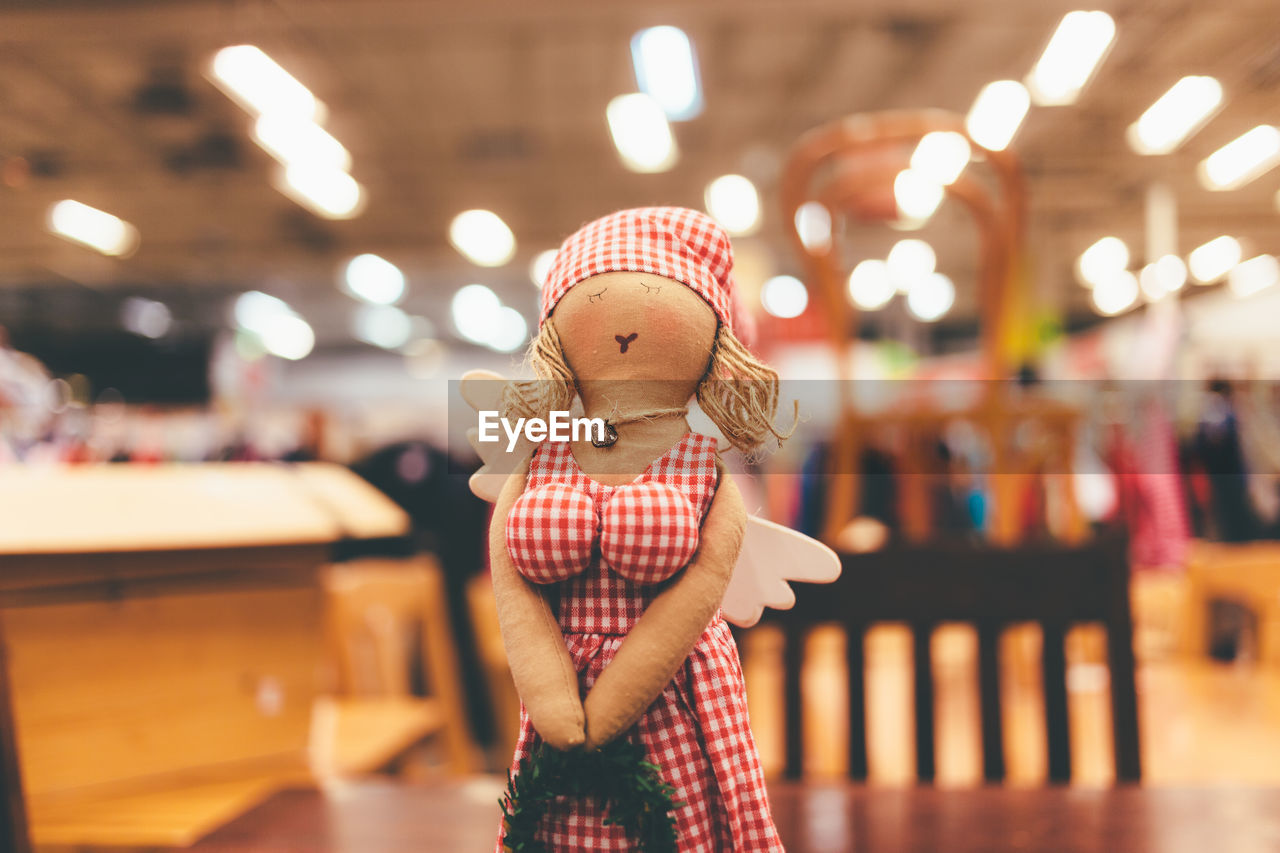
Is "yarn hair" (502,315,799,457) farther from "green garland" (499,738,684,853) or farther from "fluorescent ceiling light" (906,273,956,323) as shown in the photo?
"fluorescent ceiling light" (906,273,956,323)

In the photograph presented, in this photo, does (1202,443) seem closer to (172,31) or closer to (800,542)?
(800,542)

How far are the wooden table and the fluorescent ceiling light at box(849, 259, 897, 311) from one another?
694cm

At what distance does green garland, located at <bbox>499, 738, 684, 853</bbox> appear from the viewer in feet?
1.07

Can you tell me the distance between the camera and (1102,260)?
7.00m

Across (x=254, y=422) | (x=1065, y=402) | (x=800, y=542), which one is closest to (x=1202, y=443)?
(x=1065, y=402)

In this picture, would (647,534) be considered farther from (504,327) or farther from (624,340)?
(504,327)

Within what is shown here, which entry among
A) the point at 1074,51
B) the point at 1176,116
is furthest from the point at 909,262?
the point at 1074,51

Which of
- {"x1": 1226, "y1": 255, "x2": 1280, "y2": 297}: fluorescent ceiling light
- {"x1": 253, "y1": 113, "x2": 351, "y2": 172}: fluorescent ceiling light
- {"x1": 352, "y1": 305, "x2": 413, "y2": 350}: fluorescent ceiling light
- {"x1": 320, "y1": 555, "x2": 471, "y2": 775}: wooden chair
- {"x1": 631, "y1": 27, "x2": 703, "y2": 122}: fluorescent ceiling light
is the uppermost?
{"x1": 352, "y1": 305, "x2": 413, "y2": 350}: fluorescent ceiling light

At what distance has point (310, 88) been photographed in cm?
403

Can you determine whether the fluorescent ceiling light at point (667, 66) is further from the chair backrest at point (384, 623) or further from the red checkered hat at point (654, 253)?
the red checkered hat at point (654, 253)

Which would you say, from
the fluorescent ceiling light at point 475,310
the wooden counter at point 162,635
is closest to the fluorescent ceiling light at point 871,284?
the fluorescent ceiling light at point 475,310

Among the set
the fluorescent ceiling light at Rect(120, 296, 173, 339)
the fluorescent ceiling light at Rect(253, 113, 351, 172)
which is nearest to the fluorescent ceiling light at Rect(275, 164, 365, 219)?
the fluorescent ceiling light at Rect(253, 113, 351, 172)

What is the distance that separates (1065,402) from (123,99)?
4881mm

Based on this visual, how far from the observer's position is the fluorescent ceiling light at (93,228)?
5734 mm
